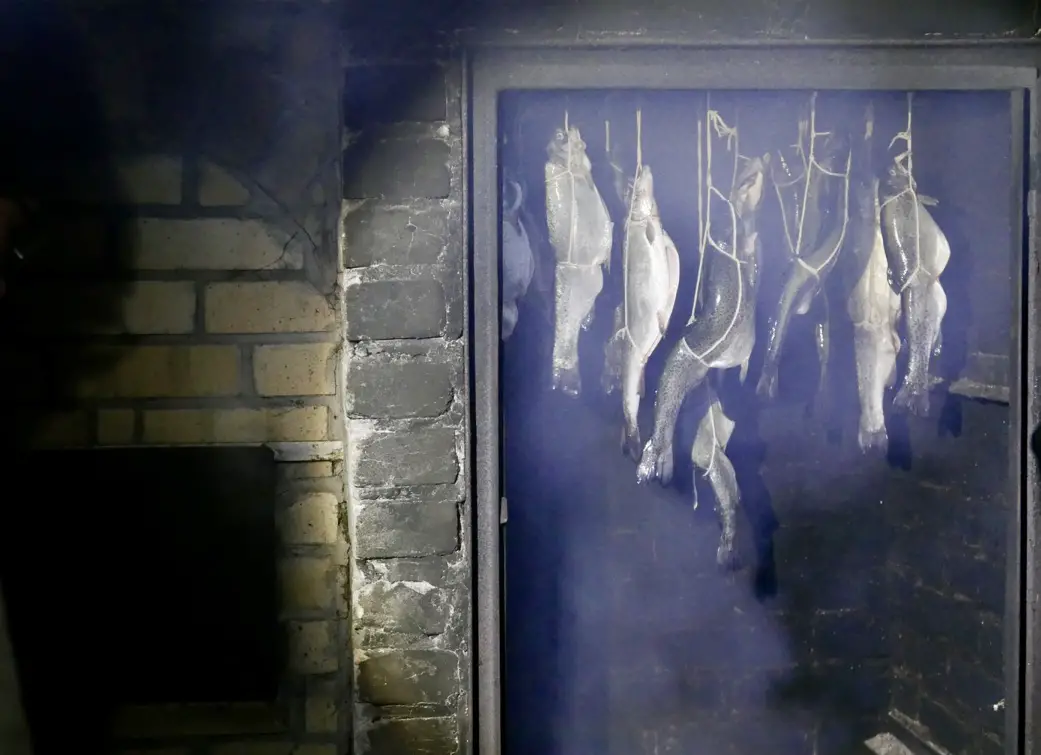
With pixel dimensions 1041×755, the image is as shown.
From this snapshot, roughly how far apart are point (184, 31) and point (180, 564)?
973mm

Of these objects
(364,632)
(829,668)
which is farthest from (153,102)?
(829,668)

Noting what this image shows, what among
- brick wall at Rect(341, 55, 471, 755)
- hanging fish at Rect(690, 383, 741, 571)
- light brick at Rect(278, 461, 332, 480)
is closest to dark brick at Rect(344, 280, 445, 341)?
brick wall at Rect(341, 55, 471, 755)

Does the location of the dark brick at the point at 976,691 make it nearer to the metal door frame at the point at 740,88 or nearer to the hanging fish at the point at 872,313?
the metal door frame at the point at 740,88

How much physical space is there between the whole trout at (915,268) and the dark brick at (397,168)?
812mm

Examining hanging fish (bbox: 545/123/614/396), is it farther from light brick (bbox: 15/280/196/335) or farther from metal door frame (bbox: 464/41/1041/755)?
light brick (bbox: 15/280/196/335)

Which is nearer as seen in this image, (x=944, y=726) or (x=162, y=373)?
(x=162, y=373)

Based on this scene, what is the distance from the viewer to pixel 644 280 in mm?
1464

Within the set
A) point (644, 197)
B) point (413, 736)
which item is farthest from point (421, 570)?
point (644, 197)

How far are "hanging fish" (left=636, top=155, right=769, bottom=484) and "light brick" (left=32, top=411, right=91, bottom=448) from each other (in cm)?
104

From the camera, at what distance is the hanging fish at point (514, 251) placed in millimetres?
1495

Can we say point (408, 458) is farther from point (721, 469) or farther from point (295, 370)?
point (721, 469)

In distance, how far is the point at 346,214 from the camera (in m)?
1.30

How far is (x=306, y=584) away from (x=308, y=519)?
0.42 ft

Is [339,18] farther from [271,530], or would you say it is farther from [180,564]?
[180,564]
